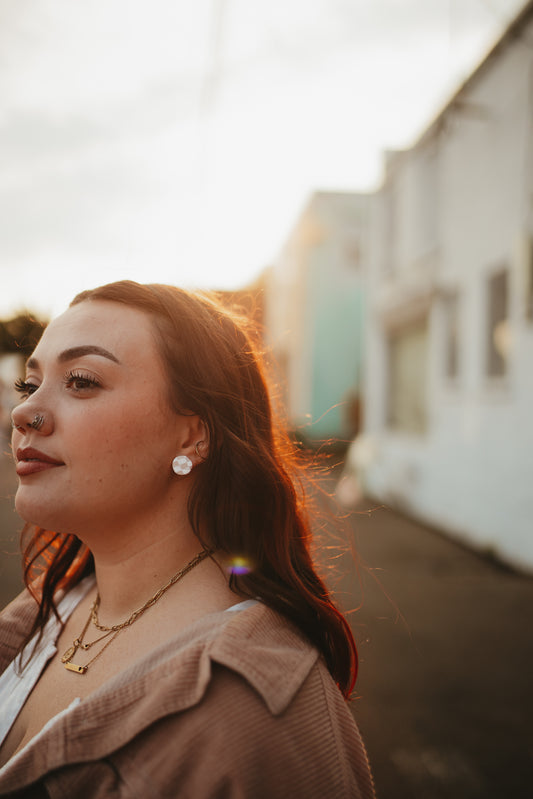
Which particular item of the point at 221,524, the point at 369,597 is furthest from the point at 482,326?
the point at 221,524

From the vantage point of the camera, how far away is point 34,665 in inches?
66.3

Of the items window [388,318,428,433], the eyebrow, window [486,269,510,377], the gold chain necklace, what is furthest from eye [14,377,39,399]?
window [388,318,428,433]

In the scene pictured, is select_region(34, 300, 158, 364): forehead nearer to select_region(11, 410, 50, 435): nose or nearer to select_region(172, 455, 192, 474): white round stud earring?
select_region(11, 410, 50, 435): nose

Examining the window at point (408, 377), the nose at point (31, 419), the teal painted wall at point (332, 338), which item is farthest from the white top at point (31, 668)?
the teal painted wall at point (332, 338)

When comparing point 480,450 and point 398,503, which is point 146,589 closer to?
point 480,450

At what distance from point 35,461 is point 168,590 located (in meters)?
0.46

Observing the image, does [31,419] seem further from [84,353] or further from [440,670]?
[440,670]

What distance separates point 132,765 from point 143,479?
64cm

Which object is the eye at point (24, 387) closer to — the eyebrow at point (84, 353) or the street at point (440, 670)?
the eyebrow at point (84, 353)

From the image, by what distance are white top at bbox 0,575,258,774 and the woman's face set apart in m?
0.41

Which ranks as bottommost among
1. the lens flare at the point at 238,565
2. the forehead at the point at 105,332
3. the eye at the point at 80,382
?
the lens flare at the point at 238,565

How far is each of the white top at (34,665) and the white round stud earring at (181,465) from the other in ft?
1.21

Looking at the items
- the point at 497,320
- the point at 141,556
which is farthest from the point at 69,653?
the point at 497,320

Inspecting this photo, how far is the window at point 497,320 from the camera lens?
24.0 ft
